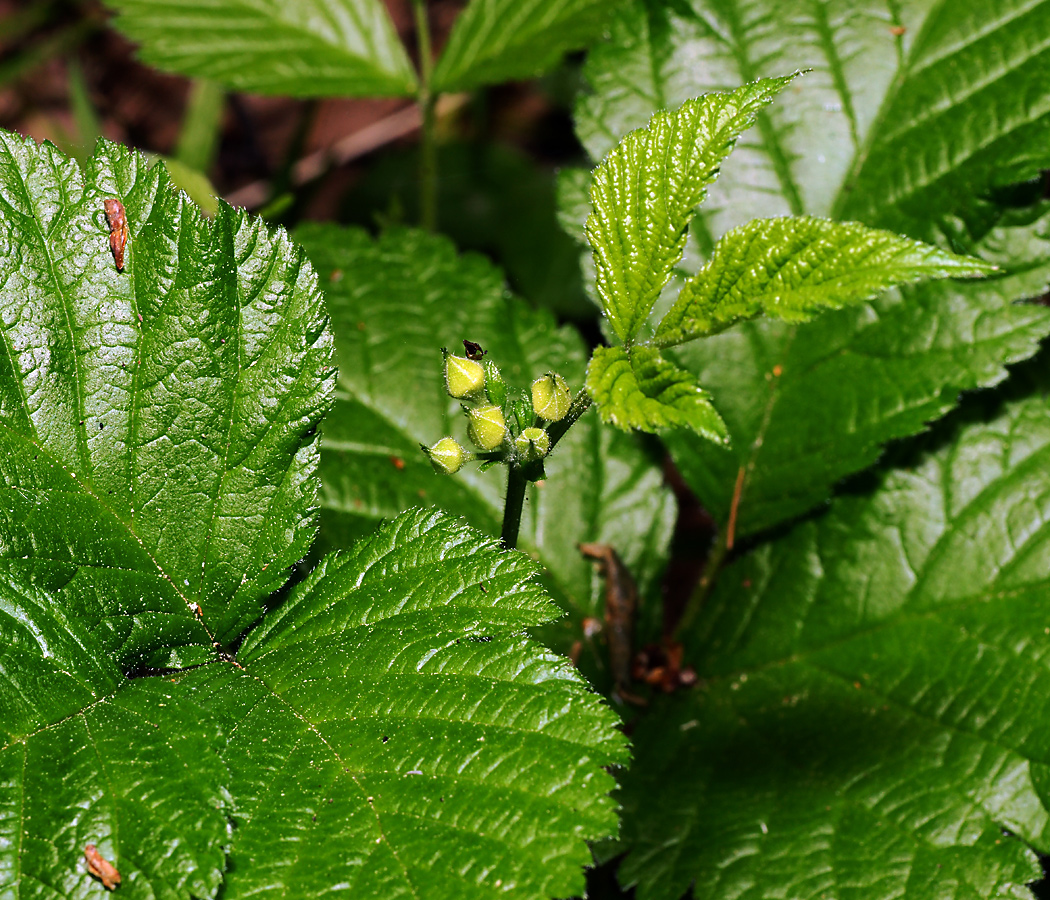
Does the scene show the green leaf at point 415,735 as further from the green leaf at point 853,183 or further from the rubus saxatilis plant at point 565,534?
the green leaf at point 853,183

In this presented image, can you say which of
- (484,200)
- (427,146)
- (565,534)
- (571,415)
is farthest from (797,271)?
(484,200)

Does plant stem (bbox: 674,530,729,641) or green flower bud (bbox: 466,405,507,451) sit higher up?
green flower bud (bbox: 466,405,507,451)

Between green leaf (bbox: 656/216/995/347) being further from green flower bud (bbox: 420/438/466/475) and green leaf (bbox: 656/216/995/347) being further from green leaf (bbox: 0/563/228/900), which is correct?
green leaf (bbox: 0/563/228/900)

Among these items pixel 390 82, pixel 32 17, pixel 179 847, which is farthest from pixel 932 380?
pixel 32 17

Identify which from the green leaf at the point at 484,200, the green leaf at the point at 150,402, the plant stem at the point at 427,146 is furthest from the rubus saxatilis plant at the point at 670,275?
the green leaf at the point at 484,200

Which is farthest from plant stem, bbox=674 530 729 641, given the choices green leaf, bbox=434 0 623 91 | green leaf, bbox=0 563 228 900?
green leaf, bbox=434 0 623 91
